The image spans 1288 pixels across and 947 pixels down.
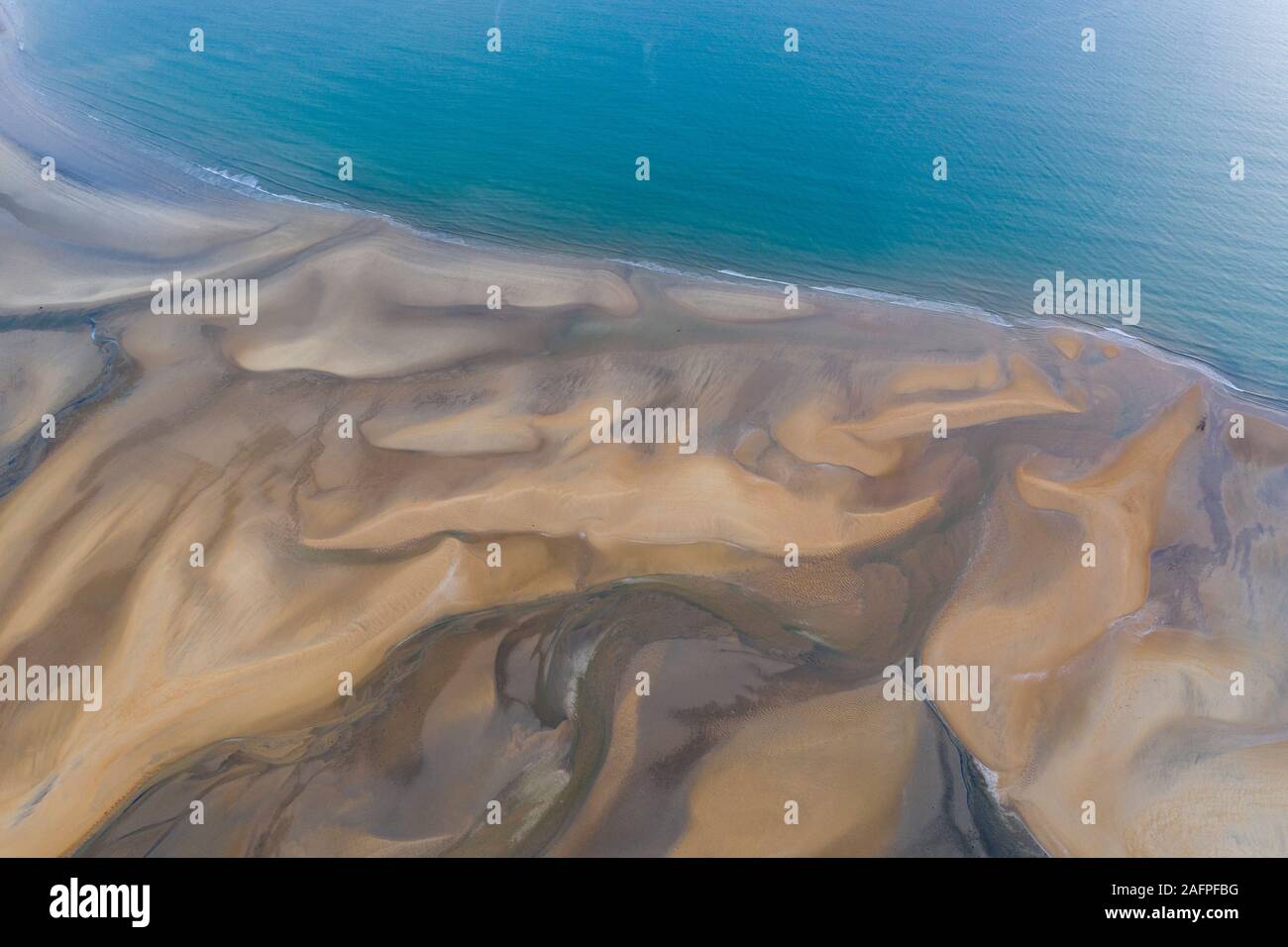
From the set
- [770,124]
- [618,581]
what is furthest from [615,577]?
[770,124]

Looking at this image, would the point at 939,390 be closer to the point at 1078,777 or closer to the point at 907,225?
the point at 907,225

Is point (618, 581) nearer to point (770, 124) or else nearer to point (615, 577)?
point (615, 577)

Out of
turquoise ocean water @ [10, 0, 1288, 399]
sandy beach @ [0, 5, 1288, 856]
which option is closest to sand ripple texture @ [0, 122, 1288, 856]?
sandy beach @ [0, 5, 1288, 856]

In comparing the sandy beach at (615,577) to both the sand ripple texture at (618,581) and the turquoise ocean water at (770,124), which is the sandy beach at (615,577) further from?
the turquoise ocean water at (770,124)

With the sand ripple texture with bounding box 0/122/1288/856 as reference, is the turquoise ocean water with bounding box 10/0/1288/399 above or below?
above

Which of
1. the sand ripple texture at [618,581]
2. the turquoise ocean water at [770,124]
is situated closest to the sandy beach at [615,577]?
the sand ripple texture at [618,581]

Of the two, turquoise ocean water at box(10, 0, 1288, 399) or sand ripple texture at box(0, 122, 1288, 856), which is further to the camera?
turquoise ocean water at box(10, 0, 1288, 399)

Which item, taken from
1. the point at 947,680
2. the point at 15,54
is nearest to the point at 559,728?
the point at 947,680

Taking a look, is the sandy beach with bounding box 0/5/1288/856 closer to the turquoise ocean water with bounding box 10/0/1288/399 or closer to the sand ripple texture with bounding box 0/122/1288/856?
the sand ripple texture with bounding box 0/122/1288/856
